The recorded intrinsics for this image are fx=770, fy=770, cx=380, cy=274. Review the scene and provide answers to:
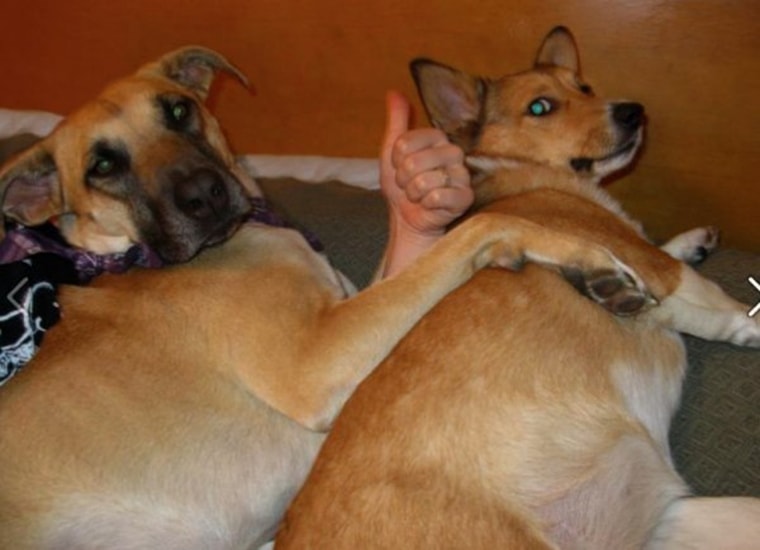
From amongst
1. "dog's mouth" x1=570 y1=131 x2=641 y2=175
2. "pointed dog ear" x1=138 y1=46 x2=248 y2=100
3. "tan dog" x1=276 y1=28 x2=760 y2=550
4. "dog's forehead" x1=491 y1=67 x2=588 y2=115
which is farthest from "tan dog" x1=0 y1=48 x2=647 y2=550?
"dog's forehead" x1=491 y1=67 x2=588 y2=115

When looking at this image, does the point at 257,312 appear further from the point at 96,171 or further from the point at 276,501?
the point at 96,171

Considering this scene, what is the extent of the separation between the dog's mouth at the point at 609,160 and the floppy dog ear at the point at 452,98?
0.37 metres

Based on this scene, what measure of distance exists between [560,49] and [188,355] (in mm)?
1669

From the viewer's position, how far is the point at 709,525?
1720mm

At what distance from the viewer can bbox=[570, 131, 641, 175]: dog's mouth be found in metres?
2.55

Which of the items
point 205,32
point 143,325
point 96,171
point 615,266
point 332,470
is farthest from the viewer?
point 205,32

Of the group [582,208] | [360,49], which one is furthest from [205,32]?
[582,208]

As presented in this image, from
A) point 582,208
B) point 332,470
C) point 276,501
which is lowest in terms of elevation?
point 276,501

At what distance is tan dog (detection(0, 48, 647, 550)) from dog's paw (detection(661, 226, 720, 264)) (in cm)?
77

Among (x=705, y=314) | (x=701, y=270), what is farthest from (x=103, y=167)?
(x=701, y=270)

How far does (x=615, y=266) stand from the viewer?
186cm

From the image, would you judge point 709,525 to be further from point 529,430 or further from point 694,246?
point 694,246

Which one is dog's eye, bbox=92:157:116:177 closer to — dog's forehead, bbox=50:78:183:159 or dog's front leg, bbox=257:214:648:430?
dog's forehead, bbox=50:78:183:159

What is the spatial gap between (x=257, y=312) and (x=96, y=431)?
52 centimetres
